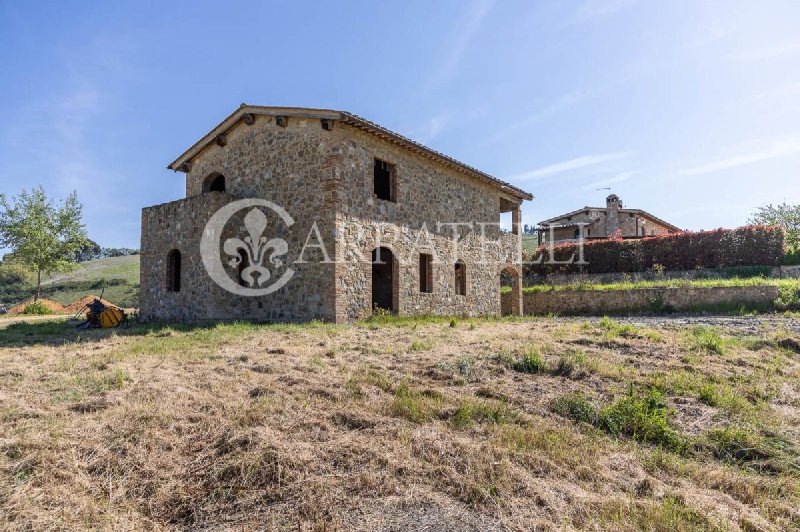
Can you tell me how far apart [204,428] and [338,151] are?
27.8 feet

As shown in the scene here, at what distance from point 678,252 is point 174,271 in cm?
2045

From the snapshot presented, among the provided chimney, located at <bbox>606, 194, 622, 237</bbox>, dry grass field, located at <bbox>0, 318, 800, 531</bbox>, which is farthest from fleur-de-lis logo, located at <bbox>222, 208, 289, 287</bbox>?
chimney, located at <bbox>606, 194, 622, 237</bbox>

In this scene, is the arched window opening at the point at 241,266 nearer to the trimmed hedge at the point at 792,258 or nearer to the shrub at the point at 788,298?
the shrub at the point at 788,298

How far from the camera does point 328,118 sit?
11.1 metres

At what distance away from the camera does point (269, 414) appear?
425 centimetres

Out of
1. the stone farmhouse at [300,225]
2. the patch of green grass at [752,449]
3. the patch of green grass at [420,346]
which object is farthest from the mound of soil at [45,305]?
the patch of green grass at [752,449]

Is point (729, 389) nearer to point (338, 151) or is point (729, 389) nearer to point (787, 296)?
point (338, 151)

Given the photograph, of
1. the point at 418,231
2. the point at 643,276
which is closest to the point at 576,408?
the point at 418,231

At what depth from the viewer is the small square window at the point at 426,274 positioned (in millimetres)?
14367

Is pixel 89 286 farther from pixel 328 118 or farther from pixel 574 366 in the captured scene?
pixel 574 366

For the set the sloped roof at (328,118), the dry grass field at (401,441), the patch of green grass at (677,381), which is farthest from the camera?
the sloped roof at (328,118)

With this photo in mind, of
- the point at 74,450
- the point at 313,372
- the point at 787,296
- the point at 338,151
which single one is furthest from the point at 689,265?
the point at 74,450

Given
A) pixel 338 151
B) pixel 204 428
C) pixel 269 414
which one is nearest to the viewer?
pixel 204 428

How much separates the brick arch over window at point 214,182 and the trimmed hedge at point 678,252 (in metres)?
15.4
